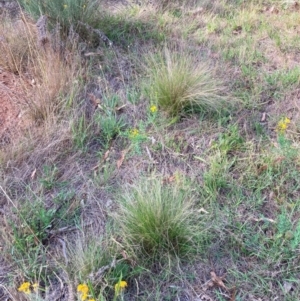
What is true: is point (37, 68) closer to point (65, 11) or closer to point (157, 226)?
point (65, 11)

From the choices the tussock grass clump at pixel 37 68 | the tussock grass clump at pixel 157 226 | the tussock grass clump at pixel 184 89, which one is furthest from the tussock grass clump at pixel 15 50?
the tussock grass clump at pixel 157 226

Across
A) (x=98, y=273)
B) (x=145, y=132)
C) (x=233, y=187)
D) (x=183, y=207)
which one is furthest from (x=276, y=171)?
(x=98, y=273)

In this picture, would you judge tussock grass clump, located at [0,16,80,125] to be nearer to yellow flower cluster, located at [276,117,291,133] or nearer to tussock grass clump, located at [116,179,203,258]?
tussock grass clump, located at [116,179,203,258]

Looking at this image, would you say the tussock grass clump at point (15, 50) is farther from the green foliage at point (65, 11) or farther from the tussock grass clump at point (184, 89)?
the tussock grass clump at point (184, 89)

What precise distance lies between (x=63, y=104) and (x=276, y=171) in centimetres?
159

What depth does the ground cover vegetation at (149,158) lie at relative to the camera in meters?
1.96

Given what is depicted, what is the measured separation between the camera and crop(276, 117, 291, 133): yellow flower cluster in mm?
2570

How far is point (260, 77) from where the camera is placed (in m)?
3.20

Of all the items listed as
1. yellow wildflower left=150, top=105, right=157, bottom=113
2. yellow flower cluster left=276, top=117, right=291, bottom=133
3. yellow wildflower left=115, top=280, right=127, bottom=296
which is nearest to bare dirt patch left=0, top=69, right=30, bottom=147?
yellow wildflower left=150, top=105, right=157, bottom=113

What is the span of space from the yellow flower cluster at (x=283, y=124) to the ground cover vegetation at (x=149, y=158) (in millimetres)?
13

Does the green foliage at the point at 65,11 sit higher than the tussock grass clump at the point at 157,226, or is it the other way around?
the green foliage at the point at 65,11

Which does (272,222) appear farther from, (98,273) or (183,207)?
(98,273)

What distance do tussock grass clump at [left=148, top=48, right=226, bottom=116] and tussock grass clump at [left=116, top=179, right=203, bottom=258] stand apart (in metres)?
0.92

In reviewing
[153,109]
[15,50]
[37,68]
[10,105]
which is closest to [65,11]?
[15,50]
